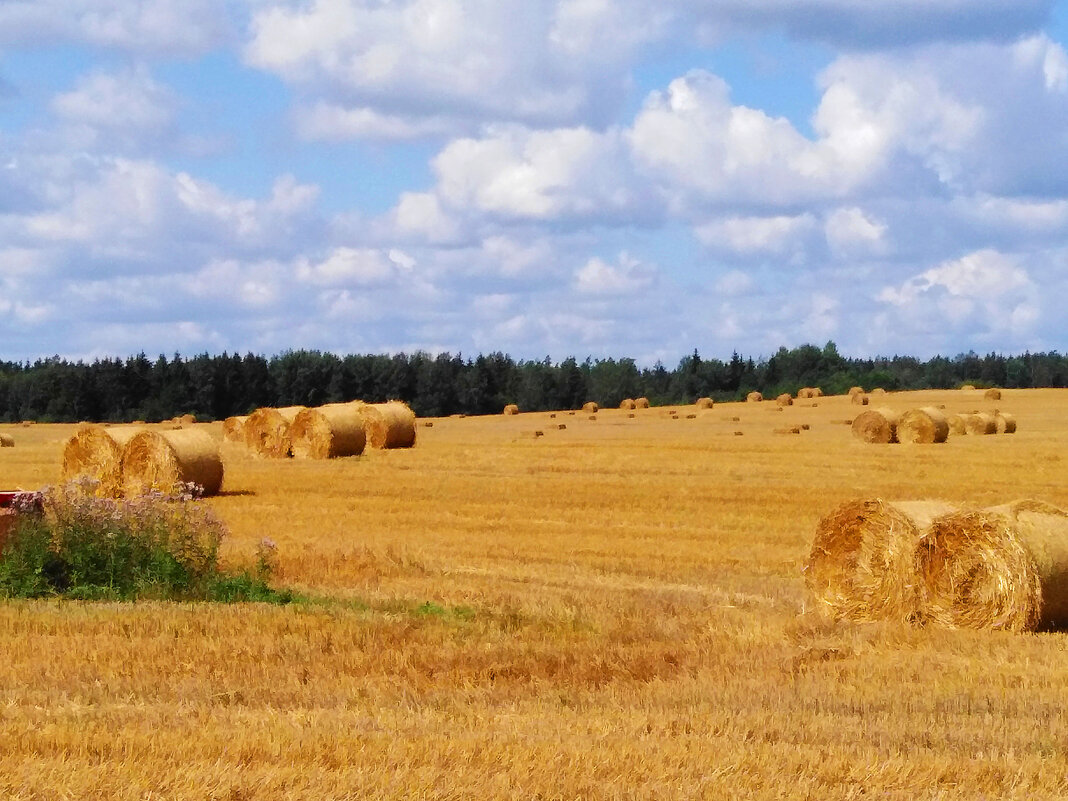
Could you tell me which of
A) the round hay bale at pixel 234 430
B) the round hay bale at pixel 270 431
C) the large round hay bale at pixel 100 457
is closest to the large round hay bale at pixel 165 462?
the large round hay bale at pixel 100 457

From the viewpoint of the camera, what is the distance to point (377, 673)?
9781 mm

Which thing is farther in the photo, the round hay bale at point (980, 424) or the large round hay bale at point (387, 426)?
the round hay bale at point (980, 424)

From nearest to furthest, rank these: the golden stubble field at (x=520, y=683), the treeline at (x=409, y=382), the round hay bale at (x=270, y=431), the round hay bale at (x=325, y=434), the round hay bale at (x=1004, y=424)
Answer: the golden stubble field at (x=520, y=683) → the round hay bale at (x=325, y=434) → the round hay bale at (x=270, y=431) → the round hay bale at (x=1004, y=424) → the treeline at (x=409, y=382)

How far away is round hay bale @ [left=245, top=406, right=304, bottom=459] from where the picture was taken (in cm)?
3416

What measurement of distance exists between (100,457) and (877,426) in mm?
21625

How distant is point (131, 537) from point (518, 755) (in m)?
7.73

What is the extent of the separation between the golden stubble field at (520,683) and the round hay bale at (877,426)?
17297mm

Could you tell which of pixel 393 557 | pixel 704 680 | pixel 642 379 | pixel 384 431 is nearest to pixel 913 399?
pixel 384 431

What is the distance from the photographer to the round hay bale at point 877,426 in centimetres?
3844

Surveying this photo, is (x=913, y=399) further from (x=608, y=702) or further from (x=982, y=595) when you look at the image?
(x=608, y=702)

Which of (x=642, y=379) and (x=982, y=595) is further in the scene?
(x=642, y=379)

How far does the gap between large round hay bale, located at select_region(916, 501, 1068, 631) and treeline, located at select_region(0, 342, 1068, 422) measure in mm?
74974

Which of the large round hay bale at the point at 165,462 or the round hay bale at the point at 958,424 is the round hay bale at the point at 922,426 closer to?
the round hay bale at the point at 958,424

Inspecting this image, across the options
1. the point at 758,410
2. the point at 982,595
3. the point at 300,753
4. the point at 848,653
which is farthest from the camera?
the point at 758,410
